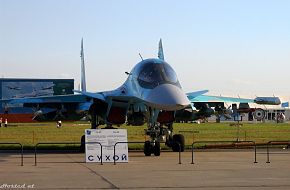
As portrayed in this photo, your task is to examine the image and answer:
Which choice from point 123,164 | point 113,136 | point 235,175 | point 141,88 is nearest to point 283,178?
point 235,175

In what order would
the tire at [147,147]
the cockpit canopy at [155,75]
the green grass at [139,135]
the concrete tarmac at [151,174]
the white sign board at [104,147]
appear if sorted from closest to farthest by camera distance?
1. the concrete tarmac at [151,174]
2. the white sign board at [104,147]
3. the cockpit canopy at [155,75]
4. the tire at [147,147]
5. the green grass at [139,135]

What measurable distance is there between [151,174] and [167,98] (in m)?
5.09

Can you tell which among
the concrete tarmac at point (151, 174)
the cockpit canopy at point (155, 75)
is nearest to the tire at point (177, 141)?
the cockpit canopy at point (155, 75)

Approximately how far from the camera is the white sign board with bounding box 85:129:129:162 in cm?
1898

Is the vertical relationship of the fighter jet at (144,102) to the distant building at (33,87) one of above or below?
below

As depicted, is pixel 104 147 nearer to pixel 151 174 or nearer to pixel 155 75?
pixel 155 75

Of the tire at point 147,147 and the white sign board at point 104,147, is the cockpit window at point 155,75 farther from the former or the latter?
the white sign board at point 104,147

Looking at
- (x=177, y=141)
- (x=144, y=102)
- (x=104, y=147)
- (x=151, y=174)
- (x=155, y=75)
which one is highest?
(x=155, y=75)

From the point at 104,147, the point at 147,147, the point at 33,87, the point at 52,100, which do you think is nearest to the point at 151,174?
the point at 104,147

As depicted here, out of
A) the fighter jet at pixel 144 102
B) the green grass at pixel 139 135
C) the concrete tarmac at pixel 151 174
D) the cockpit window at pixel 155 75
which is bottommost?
the green grass at pixel 139 135

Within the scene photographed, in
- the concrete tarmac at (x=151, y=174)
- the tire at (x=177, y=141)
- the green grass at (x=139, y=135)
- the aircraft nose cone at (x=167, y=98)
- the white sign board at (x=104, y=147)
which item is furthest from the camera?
the green grass at (x=139, y=135)

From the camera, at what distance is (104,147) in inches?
753

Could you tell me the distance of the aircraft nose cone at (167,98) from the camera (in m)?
19.3

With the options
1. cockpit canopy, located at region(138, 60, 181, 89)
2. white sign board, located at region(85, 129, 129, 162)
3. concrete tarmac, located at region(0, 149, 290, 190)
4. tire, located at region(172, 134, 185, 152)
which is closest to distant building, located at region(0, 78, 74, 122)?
tire, located at region(172, 134, 185, 152)
